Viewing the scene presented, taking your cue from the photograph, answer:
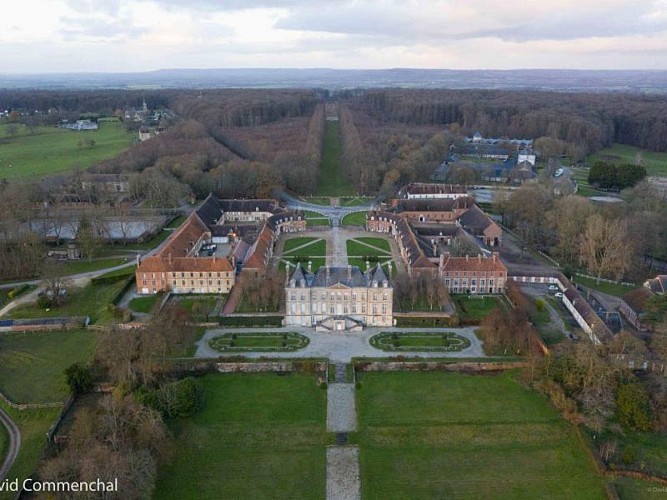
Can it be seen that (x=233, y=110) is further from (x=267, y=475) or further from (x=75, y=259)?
(x=267, y=475)

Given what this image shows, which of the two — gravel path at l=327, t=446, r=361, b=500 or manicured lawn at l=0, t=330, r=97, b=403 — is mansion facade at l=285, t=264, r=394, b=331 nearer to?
gravel path at l=327, t=446, r=361, b=500

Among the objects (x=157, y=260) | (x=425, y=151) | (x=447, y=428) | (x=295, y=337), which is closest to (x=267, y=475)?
(x=447, y=428)

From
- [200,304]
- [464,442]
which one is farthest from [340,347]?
[200,304]

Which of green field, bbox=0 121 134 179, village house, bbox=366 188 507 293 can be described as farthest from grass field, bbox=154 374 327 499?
green field, bbox=0 121 134 179

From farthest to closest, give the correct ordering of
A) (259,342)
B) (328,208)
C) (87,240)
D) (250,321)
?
1. (328,208)
2. (87,240)
3. (250,321)
4. (259,342)

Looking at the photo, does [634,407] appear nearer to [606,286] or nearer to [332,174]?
[606,286]

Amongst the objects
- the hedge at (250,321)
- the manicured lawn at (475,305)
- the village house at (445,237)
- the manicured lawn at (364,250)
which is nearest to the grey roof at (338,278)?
the hedge at (250,321)
